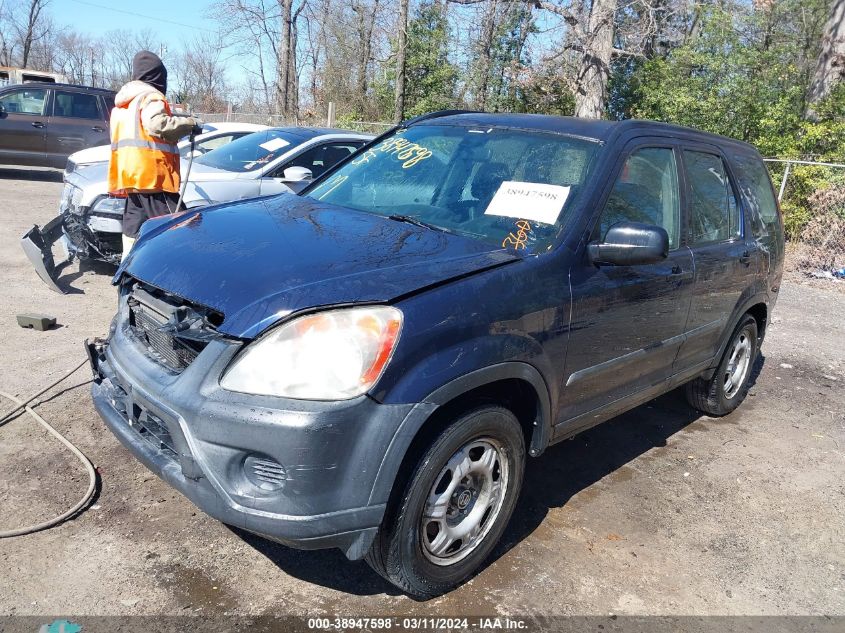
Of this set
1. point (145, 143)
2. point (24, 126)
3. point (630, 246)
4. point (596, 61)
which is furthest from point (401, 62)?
point (630, 246)

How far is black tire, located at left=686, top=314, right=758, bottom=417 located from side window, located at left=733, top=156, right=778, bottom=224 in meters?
0.77

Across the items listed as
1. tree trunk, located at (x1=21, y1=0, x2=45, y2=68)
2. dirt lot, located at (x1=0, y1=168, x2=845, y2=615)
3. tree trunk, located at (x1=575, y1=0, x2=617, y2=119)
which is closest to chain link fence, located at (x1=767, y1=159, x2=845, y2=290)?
tree trunk, located at (x1=575, y1=0, x2=617, y2=119)

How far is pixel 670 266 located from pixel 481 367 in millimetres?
1636

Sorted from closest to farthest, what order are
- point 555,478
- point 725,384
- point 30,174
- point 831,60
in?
point 555,478 → point 725,384 → point 831,60 → point 30,174

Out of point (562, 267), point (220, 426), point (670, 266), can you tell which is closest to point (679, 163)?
point (670, 266)

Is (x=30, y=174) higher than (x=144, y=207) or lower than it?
lower

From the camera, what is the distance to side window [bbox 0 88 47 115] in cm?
1341

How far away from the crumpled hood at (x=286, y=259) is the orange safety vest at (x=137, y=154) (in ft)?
7.83

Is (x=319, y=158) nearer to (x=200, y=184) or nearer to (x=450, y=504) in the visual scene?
(x=200, y=184)

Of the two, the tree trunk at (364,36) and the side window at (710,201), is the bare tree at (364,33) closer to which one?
the tree trunk at (364,36)

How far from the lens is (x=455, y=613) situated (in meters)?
2.77

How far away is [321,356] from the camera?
2293mm

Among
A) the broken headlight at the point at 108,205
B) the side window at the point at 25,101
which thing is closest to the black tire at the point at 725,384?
the broken headlight at the point at 108,205

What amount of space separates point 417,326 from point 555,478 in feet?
6.58
